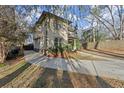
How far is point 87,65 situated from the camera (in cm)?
592

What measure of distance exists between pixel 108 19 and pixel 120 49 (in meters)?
0.85

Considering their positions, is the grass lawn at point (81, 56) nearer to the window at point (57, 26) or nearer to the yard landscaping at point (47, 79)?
the yard landscaping at point (47, 79)

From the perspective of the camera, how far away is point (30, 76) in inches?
233

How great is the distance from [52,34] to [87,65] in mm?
1263

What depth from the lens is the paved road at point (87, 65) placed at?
5645 mm

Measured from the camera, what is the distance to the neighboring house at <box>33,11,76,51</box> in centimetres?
540

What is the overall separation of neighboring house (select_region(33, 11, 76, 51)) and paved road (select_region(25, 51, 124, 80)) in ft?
1.33

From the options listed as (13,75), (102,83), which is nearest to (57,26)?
(102,83)

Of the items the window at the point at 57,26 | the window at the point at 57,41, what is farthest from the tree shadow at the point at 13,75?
the window at the point at 57,26

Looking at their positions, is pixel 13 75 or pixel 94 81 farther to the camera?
pixel 13 75

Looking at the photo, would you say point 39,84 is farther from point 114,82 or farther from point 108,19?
point 108,19

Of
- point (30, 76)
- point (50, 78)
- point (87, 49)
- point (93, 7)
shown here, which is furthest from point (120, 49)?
point (30, 76)

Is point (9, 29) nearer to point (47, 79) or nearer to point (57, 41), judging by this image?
point (57, 41)

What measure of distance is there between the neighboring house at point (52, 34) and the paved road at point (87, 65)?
41 centimetres
